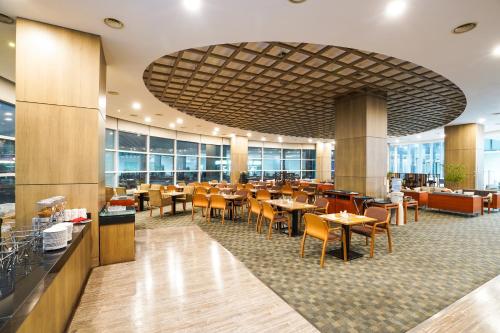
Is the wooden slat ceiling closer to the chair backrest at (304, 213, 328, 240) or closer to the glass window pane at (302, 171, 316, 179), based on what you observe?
the chair backrest at (304, 213, 328, 240)

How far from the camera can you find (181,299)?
3.27 meters

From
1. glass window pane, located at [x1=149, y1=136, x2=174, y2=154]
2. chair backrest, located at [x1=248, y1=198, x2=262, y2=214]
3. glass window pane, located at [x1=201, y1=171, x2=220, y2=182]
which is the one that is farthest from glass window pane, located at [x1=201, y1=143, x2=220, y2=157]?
chair backrest, located at [x1=248, y1=198, x2=262, y2=214]

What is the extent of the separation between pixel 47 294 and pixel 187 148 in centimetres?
1386

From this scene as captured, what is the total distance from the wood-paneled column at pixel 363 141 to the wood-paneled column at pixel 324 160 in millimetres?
13178

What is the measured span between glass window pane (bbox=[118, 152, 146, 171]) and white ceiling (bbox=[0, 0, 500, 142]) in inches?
277

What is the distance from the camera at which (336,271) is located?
4.20m

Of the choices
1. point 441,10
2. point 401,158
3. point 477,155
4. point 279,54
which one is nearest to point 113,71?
point 279,54

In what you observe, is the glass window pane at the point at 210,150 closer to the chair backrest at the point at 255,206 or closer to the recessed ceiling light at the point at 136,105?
the recessed ceiling light at the point at 136,105

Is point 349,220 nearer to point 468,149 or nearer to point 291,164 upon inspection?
point 468,149

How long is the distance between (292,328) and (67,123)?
13.9ft

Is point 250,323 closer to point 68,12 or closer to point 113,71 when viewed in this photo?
point 68,12

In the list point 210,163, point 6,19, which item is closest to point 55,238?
point 6,19

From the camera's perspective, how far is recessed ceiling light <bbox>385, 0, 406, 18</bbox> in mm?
3143

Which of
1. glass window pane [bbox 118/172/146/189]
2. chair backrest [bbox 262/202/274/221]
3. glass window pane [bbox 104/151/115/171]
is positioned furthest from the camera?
glass window pane [bbox 118/172/146/189]
